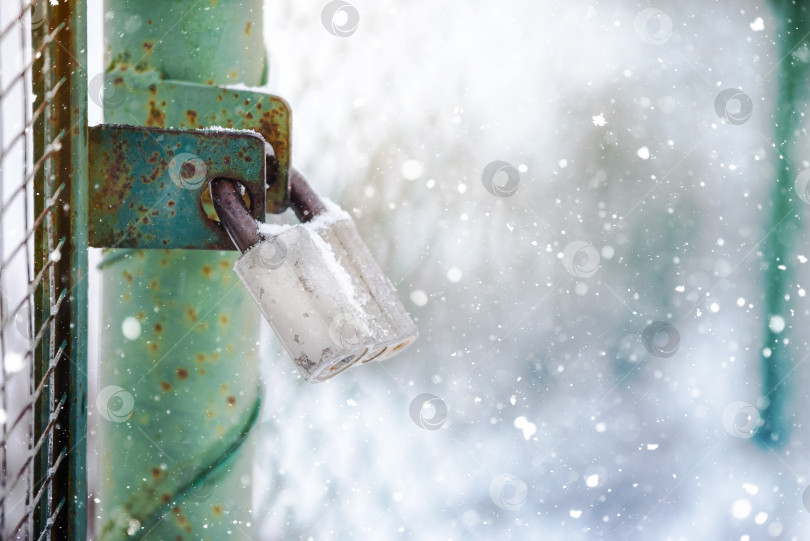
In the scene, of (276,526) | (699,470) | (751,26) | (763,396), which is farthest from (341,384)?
(751,26)

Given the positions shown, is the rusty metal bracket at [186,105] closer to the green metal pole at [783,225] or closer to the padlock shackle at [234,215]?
the padlock shackle at [234,215]

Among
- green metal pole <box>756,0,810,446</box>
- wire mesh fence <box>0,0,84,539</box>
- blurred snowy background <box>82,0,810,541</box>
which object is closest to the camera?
wire mesh fence <box>0,0,84,539</box>

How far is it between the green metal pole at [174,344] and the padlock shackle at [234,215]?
104 millimetres

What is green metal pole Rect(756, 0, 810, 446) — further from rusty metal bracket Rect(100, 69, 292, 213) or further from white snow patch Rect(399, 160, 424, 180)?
rusty metal bracket Rect(100, 69, 292, 213)

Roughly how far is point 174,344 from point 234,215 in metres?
0.16

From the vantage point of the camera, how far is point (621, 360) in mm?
805

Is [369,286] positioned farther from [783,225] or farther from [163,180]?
[783,225]

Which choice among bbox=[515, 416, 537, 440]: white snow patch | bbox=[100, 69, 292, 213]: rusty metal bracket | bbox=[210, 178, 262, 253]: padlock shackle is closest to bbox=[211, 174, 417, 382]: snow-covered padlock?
bbox=[210, 178, 262, 253]: padlock shackle

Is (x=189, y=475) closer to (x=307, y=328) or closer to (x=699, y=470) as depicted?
(x=307, y=328)

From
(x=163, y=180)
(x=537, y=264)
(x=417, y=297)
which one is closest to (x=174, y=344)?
(x=163, y=180)

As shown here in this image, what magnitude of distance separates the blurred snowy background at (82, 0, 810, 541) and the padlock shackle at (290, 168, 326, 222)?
0.59ft

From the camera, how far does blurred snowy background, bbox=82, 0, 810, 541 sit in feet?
2.27

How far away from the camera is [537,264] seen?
0.76 meters

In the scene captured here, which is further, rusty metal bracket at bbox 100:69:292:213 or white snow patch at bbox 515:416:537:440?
white snow patch at bbox 515:416:537:440
